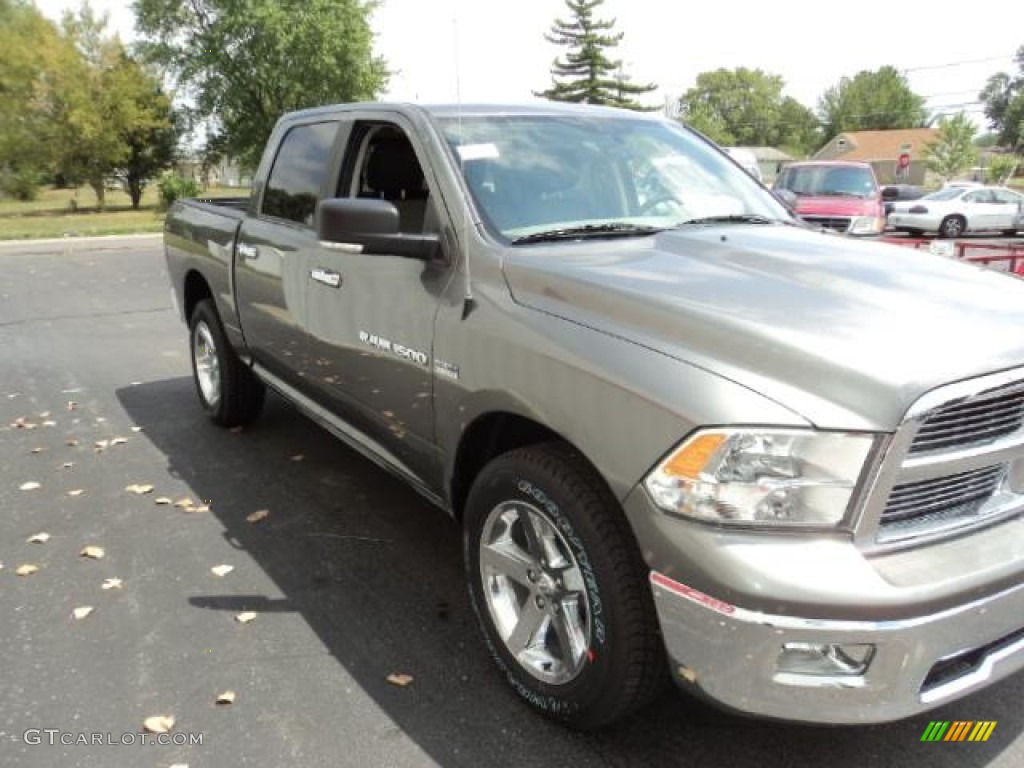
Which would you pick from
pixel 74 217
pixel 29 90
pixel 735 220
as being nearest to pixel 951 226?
pixel 735 220

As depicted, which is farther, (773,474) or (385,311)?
(385,311)

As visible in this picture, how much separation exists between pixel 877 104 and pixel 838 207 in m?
107

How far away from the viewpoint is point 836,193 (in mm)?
14281

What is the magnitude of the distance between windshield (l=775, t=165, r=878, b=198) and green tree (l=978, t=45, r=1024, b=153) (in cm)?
8586

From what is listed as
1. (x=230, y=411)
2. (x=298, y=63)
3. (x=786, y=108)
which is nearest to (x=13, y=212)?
(x=298, y=63)

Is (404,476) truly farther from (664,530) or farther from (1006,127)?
(1006,127)

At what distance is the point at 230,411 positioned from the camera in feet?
17.8

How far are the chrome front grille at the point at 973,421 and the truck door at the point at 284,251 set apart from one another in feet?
9.05

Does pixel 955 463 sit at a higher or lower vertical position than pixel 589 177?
lower

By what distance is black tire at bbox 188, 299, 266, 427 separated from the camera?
527 centimetres

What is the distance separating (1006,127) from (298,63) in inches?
3473

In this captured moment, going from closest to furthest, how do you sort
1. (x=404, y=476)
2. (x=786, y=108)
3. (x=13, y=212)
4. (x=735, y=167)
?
(x=404, y=476)
(x=735, y=167)
(x=13, y=212)
(x=786, y=108)

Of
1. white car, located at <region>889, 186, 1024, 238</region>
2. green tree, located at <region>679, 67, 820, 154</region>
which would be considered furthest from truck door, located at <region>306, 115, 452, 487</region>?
green tree, located at <region>679, 67, 820, 154</region>

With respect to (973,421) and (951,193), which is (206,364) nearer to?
(973,421)
